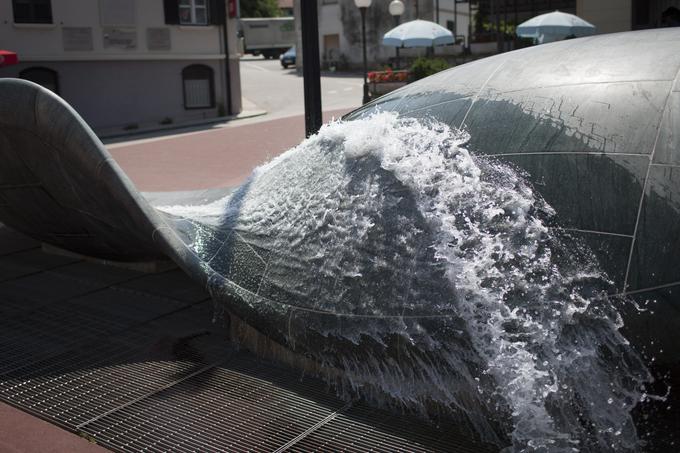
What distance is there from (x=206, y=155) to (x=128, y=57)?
8347 millimetres

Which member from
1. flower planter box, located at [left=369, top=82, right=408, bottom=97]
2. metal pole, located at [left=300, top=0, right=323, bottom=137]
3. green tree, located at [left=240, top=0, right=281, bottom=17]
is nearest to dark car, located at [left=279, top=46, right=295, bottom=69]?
flower planter box, located at [left=369, top=82, right=408, bottom=97]

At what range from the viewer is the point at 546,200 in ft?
12.0

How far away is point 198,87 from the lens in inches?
975

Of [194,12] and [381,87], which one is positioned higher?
[194,12]

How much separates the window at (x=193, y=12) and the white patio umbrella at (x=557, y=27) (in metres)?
10.2

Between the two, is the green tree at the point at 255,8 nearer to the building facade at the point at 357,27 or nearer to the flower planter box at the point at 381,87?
the building facade at the point at 357,27

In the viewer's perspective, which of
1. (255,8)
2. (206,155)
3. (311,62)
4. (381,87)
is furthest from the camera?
(255,8)

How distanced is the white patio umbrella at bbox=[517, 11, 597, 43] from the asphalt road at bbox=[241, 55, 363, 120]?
6459 mm

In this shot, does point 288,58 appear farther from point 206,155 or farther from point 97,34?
point 206,155

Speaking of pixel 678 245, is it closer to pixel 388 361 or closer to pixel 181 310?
pixel 388 361

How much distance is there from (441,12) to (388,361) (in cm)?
4468

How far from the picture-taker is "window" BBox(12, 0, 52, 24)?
66.3ft

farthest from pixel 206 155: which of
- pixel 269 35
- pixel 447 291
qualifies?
pixel 269 35

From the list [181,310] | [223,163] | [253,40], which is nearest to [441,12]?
[253,40]
